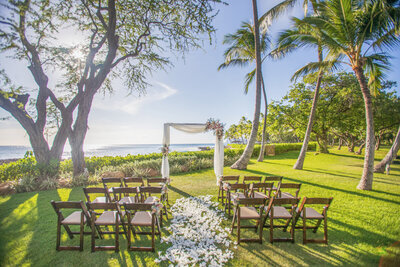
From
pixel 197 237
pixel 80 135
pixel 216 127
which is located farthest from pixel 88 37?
pixel 197 237

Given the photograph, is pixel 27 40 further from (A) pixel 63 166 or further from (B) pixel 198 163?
(B) pixel 198 163

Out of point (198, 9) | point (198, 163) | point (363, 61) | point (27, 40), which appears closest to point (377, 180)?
point (363, 61)

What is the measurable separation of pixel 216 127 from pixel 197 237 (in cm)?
536

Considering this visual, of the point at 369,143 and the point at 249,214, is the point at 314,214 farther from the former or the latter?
the point at 369,143

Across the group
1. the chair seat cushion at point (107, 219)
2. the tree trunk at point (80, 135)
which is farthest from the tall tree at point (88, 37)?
the chair seat cushion at point (107, 219)

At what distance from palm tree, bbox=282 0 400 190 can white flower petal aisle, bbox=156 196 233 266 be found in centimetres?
681

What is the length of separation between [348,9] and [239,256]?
28.8 ft

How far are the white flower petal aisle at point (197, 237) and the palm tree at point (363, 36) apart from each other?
6808mm

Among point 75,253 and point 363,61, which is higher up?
point 363,61

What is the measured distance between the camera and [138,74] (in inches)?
436

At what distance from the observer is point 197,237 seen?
11.5ft

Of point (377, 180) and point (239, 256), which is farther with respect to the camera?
point (377, 180)

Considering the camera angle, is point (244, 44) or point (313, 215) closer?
point (313, 215)

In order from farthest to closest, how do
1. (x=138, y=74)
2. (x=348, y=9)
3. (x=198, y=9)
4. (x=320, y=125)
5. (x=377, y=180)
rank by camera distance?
(x=320, y=125) < (x=138, y=74) < (x=377, y=180) < (x=198, y=9) < (x=348, y=9)
